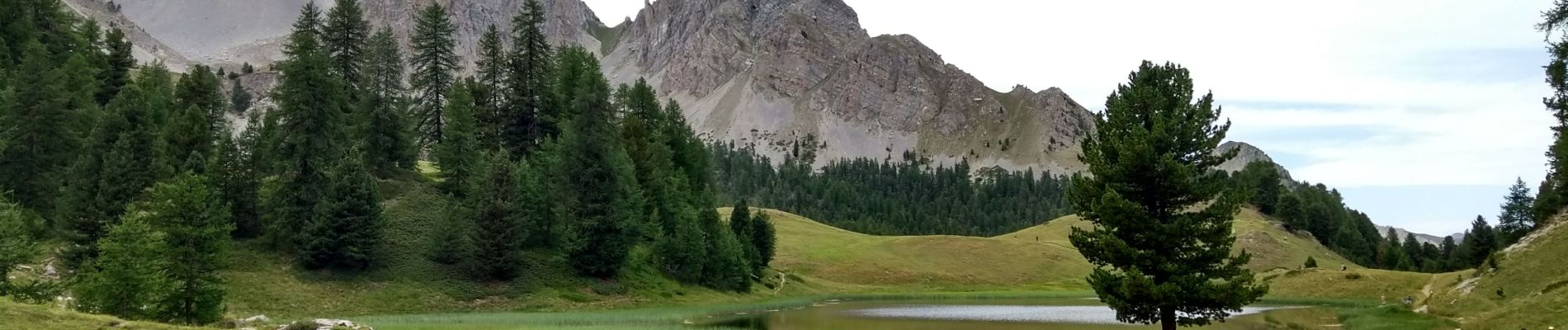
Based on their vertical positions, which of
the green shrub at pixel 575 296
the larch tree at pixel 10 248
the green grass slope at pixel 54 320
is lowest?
the green shrub at pixel 575 296

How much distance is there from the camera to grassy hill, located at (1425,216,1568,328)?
27.4 m

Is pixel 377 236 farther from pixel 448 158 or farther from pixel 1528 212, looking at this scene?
pixel 1528 212

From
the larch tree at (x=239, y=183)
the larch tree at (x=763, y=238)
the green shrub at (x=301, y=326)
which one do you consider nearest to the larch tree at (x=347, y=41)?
the larch tree at (x=239, y=183)

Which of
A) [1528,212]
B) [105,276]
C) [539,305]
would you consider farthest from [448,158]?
[1528,212]

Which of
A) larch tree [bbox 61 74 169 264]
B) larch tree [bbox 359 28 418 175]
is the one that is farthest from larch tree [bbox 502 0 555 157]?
larch tree [bbox 61 74 169 264]

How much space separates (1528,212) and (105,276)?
11730cm

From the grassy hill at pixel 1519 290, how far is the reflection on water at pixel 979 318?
5687mm

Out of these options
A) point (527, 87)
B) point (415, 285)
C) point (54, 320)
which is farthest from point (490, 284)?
point (54, 320)

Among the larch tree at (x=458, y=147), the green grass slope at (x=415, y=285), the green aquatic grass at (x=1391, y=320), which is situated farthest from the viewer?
the larch tree at (x=458, y=147)

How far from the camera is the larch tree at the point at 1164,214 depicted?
1052 inches

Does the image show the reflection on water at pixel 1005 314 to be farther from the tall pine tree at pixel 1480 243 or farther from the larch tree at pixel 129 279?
the tall pine tree at pixel 1480 243

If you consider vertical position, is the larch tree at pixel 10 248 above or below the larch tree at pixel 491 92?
below

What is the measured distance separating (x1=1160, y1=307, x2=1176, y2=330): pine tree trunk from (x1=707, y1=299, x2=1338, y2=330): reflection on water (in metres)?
13.6

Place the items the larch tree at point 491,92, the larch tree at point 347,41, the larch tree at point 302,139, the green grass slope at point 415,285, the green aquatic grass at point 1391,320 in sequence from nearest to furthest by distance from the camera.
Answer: the green aquatic grass at point 1391,320 < the green grass slope at point 415,285 < the larch tree at point 302,139 < the larch tree at point 347,41 < the larch tree at point 491,92
